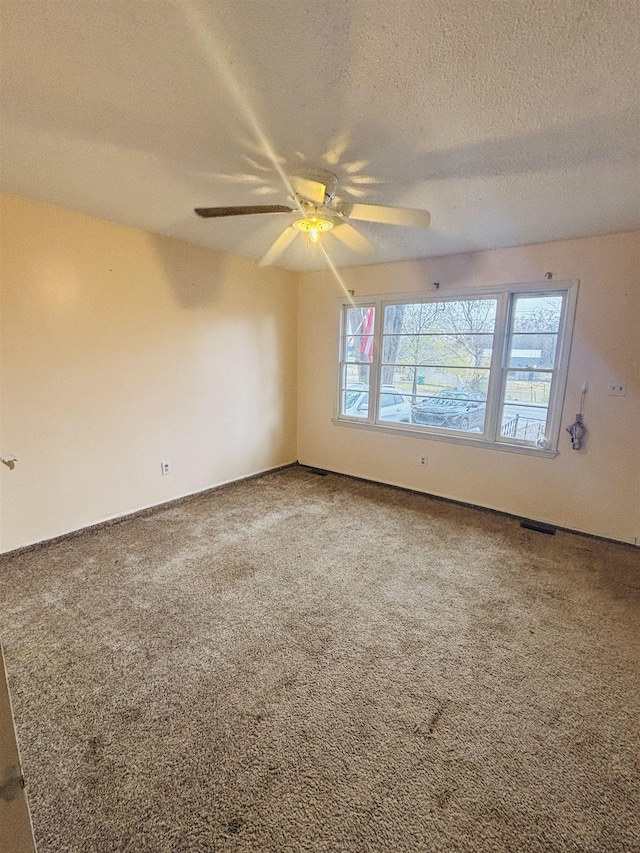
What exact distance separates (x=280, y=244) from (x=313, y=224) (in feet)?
1.26

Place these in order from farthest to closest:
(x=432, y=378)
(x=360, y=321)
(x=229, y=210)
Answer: (x=360, y=321) → (x=432, y=378) → (x=229, y=210)

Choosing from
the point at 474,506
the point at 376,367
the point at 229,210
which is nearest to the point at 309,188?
the point at 229,210

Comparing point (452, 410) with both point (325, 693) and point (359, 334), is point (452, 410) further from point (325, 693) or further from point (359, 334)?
point (325, 693)

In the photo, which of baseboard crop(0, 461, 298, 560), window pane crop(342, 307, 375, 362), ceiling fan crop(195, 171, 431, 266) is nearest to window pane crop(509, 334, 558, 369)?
window pane crop(342, 307, 375, 362)

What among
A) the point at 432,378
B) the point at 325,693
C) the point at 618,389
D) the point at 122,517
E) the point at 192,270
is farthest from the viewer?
the point at 432,378

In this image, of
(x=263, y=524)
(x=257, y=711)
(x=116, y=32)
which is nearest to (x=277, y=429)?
(x=263, y=524)

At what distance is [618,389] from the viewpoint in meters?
2.97

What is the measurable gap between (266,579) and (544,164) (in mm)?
2813

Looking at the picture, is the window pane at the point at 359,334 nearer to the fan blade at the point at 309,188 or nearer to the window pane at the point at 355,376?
the window pane at the point at 355,376

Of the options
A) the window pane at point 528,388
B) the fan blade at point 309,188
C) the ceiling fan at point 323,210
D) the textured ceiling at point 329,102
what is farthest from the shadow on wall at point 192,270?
the window pane at point 528,388

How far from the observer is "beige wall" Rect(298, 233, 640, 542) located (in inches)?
115

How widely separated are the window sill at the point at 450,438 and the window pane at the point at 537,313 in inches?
40.7

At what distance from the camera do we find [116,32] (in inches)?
47.8

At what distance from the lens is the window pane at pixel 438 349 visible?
359cm
